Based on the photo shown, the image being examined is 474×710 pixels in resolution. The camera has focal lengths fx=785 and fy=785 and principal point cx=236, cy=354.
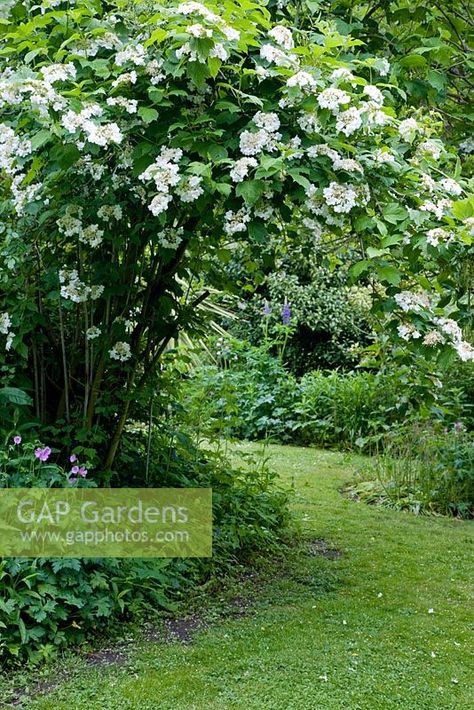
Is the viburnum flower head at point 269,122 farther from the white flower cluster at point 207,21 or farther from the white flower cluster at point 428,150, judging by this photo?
the white flower cluster at point 428,150

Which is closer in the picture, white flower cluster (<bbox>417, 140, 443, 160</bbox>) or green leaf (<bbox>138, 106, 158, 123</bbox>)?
green leaf (<bbox>138, 106, 158, 123</bbox>)

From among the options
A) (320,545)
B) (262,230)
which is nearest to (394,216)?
(262,230)

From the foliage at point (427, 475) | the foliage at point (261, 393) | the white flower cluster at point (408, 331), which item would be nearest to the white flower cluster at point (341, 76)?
the white flower cluster at point (408, 331)

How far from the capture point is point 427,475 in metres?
5.57

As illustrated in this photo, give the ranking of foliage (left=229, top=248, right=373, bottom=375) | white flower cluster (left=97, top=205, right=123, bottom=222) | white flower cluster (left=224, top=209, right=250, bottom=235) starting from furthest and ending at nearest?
foliage (left=229, top=248, right=373, bottom=375) → white flower cluster (left=97, top=205, right=123, bottom=222) → white flower cluster (left=224, top=209, right=250, bottom=235)

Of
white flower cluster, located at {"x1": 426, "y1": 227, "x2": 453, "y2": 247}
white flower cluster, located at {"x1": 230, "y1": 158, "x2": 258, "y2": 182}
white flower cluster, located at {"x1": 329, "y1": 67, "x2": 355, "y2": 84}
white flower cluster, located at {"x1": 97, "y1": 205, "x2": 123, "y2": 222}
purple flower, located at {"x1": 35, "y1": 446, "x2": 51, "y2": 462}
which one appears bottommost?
purple flower, located at {"x1": 35, "y1": 446, "x2": 51, "y2": 462}

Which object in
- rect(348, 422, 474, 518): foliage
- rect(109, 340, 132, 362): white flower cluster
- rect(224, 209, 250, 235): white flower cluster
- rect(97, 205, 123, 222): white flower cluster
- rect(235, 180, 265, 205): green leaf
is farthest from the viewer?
rect(348, 422, 474, 518): foliage

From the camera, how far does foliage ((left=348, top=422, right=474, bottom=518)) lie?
17.9 ft

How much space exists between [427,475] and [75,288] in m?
3.36

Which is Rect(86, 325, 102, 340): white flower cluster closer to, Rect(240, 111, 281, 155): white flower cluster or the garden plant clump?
the garden plant clump

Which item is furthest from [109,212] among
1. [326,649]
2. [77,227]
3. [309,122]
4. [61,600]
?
[326,649]

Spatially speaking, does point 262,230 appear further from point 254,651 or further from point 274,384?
point 274,384

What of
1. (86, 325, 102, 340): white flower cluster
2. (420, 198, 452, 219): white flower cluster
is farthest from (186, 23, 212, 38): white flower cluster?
(86, 325, 102, 340): white flower cluster

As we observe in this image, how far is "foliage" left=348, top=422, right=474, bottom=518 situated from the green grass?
3.19 feet
